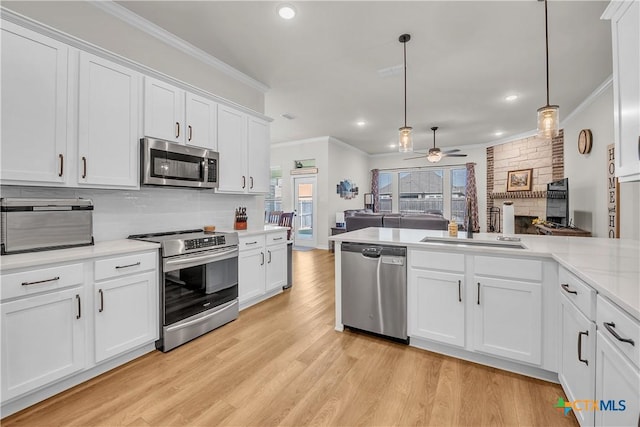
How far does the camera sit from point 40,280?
1606 mm

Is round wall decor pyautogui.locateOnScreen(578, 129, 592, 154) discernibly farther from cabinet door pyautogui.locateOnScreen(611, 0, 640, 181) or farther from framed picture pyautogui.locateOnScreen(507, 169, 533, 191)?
cabinet door pyautogui.locateOnScreen(611, 0, 640, 181)

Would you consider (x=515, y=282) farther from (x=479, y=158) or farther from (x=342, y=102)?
(x=479, y=158)

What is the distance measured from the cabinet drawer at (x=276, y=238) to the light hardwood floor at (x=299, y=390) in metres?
1.22

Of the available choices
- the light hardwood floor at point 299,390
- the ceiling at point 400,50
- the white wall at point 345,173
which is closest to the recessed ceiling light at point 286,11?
the ceiling at point 400,50

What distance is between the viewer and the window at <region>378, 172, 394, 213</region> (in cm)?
966

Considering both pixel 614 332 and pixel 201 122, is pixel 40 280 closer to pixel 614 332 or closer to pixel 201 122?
pixel 201 122

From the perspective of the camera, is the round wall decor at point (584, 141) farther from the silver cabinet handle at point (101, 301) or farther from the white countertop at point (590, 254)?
the silver cabinet handle at point (101, 301)

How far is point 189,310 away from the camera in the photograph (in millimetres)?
2459

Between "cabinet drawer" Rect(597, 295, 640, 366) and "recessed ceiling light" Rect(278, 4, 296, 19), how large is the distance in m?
2.87

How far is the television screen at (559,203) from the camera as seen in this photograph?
454 centimetres

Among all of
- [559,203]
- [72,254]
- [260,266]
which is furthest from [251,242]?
[559,203]

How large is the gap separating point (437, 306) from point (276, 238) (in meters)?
2.08

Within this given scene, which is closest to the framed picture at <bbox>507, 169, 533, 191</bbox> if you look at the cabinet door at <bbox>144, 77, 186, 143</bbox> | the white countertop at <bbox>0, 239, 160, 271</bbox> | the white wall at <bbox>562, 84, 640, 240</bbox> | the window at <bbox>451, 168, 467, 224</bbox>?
the window at <bbox>451, 168, 467, 224</bbox>

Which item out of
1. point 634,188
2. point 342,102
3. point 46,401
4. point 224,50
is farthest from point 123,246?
point 634,188
